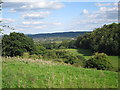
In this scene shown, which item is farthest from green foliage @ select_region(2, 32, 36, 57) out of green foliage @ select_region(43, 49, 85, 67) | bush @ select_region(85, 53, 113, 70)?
bush @ select_region(85, 53, 113, 70)

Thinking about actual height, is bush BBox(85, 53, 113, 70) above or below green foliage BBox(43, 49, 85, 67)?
above

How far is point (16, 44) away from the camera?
4397cm

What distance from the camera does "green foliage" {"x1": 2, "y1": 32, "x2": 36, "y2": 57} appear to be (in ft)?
142

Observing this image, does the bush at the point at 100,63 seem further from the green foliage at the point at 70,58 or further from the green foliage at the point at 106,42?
the green foliage at the point at 106,42

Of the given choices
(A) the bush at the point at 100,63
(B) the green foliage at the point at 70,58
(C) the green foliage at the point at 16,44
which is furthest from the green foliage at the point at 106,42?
(A) the bush at the point at 100,63

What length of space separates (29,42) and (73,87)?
39052mm

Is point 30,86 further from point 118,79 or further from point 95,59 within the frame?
point 95,59

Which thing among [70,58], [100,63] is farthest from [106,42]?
[100,63]

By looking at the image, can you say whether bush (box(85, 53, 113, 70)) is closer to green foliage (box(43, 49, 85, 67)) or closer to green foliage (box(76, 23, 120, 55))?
green foliage (box(43, 49, 85, 67))

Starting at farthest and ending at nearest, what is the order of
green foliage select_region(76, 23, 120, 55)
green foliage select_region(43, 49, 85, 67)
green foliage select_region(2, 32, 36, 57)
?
green foliage select_region(76, 23, 120, 55) → green foliage select_region(2, 32, 36, 57) → green foliage select_region(43, 49, 85, 67)

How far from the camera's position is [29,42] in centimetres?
4653

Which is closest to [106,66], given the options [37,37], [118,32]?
[118,32]

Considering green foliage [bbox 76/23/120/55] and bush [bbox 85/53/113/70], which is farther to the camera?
green foliage [bbox 76/23/120/55]

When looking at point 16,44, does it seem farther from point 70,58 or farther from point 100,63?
point 100,63
